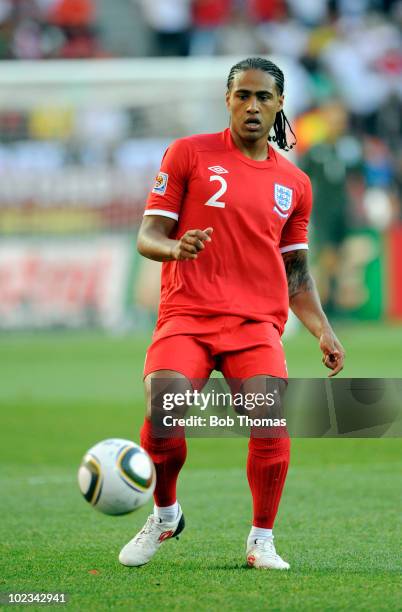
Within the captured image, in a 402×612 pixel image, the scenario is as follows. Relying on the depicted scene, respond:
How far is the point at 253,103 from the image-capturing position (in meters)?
5.95

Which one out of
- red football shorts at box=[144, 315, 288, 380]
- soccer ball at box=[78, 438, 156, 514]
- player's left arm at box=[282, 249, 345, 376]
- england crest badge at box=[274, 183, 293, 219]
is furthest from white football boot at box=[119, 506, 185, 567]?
england crest badge at box=[274, 183, 293, 219]

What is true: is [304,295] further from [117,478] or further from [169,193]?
[117,478]

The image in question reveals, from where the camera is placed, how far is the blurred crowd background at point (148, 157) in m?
20.9

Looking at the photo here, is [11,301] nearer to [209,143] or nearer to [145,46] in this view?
[145,46]

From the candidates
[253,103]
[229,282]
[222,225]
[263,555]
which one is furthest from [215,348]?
[253,103]

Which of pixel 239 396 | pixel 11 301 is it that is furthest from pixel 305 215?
pixel 11 301

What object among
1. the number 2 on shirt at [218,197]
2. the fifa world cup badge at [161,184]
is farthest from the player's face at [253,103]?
the fifa world cup badge at [161,184]

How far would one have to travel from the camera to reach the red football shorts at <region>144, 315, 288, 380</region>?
229 inches

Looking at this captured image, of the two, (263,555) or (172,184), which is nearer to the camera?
(263,555)

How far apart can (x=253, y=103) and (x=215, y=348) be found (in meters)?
1.12

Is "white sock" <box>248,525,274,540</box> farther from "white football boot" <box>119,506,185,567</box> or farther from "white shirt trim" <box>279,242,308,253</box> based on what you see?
"white shirt trim" <box>279,242,308,253</box>

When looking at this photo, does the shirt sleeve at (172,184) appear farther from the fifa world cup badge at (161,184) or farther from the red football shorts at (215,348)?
the red football shorts at (215,348)

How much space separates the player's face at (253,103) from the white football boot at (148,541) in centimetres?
180

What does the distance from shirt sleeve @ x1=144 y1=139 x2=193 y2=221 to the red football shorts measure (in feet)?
1.62
